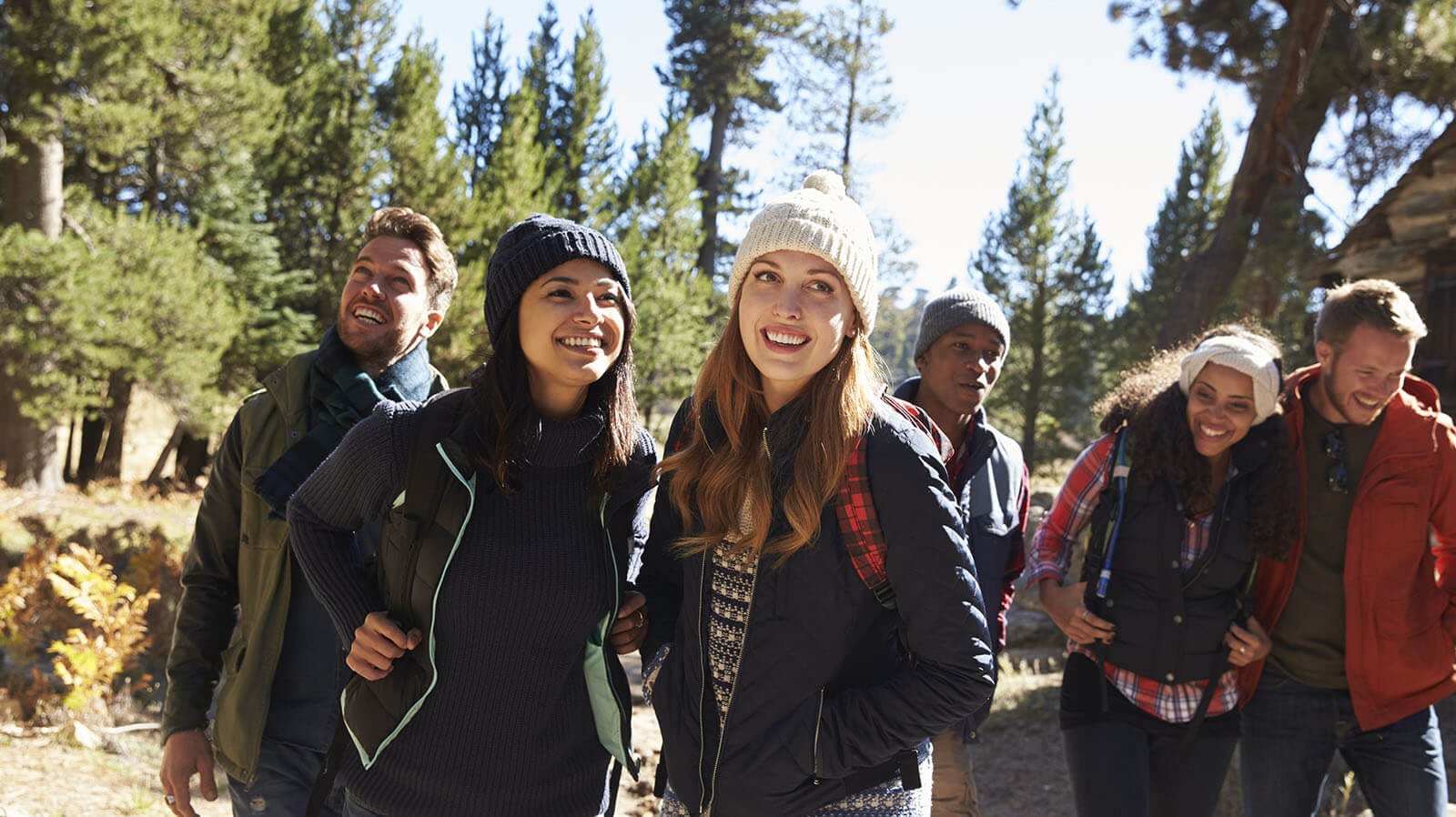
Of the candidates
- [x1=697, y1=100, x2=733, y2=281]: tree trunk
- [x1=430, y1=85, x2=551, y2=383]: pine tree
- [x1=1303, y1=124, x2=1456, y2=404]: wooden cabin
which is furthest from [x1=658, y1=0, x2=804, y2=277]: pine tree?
[x1=1303, y1=124, x2=1456, y2=404]: wooden cabin

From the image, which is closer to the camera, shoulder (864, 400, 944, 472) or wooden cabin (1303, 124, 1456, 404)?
shoulder (864, 400, 944, 472)

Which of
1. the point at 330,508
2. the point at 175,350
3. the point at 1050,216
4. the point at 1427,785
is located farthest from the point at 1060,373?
the point at 330,508

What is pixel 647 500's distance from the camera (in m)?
2.41

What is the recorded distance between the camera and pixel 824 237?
6.70 ft

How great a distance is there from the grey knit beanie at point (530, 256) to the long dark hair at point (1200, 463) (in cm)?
193

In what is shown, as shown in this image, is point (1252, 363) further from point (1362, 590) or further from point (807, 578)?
point (807, 578)

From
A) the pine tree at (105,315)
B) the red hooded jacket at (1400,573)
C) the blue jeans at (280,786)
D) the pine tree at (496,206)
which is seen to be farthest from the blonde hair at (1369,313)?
the pine tree at (496,206)

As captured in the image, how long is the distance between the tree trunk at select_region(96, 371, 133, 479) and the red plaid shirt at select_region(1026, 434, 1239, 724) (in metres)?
17.7

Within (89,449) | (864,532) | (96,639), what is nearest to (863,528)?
(864,532)

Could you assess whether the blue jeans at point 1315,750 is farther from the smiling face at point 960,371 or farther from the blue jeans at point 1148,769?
the smiling face at point 960,371

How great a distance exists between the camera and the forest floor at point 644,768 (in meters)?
4.85

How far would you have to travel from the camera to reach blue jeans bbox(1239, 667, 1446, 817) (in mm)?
3154

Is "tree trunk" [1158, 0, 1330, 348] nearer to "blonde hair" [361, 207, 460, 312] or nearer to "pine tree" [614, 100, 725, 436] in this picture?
"blonde hair" [361, 207, 460, 312]

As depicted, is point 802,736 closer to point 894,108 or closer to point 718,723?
point 718,723
